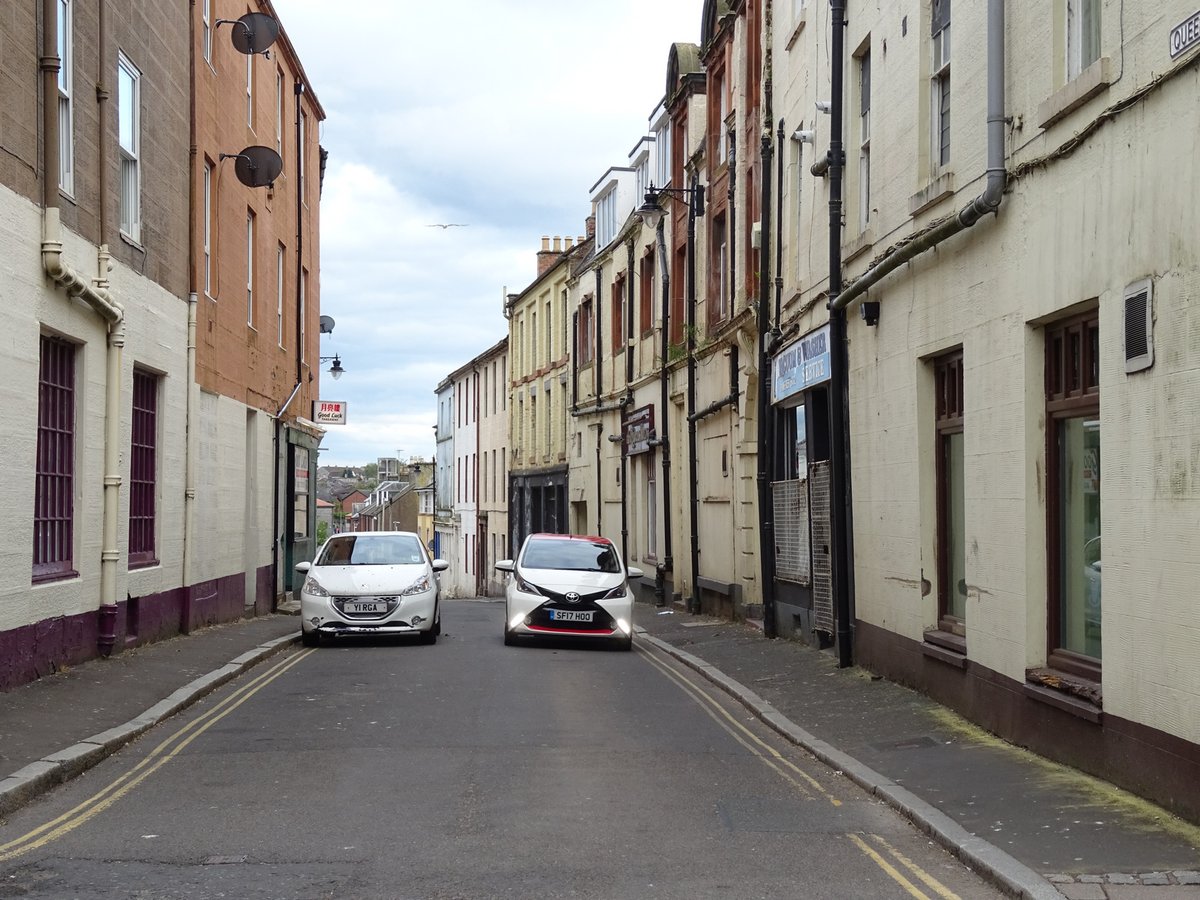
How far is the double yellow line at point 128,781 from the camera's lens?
7.09 meters

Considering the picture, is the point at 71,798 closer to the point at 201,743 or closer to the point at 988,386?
the point at 201,743

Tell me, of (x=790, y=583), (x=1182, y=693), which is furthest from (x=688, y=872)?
(x=790, y=583)

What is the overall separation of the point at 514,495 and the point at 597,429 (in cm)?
1210

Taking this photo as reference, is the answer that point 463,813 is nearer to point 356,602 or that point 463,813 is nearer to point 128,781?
point 128,781

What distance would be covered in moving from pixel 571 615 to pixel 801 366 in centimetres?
441

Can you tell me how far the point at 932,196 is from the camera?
11.9 metres

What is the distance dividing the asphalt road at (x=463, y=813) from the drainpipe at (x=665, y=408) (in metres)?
14.3

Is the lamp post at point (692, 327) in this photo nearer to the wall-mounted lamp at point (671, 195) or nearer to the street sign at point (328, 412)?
the wall-mounted lamp at point (671, 195)

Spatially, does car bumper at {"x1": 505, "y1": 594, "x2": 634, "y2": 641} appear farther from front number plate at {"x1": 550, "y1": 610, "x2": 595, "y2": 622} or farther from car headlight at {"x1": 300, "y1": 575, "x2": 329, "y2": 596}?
car headlight at {"x1": 300, "y1": 575, "x2": 329, "y2": 596}

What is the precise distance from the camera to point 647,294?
30422 millimetres

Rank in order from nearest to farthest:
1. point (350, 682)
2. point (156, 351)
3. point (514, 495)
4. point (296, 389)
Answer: point (350, 682) → point (156, 351) → point (296, 389) → point (514, 495)

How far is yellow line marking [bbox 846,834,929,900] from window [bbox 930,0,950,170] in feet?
22.4

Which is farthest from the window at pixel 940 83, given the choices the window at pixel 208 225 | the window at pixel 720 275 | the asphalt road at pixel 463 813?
the window at pixel 208 225

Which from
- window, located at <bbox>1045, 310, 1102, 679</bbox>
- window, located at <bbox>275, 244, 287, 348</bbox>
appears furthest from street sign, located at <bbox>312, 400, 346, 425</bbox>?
window, located at <bbox>1045, 310, 1102, 679</bbox>
